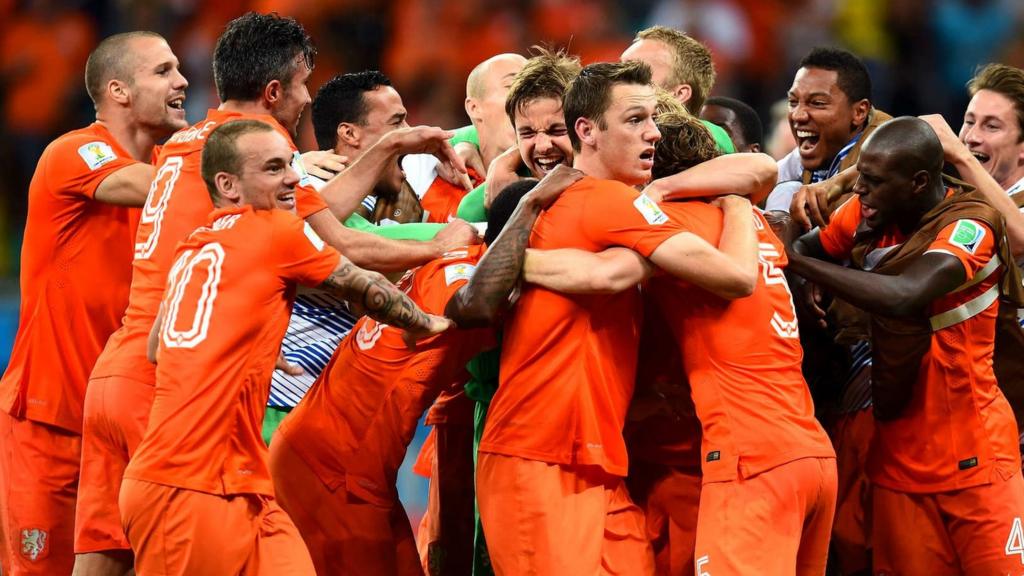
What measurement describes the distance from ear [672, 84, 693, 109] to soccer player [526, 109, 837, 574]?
1.76 m

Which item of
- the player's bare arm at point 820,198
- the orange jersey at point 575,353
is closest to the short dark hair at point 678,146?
the orange jersey at point 575,353

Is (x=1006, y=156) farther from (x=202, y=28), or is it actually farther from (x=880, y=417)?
(x=202, y=28)

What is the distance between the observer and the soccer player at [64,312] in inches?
254

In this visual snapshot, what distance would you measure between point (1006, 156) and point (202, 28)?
814 centimetres

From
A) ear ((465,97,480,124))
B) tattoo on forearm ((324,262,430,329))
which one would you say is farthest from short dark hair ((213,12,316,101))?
ear ((465,97,480,124))

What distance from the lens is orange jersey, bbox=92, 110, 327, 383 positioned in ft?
18.8

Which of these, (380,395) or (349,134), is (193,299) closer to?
(380,395)

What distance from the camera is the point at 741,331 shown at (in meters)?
5.32

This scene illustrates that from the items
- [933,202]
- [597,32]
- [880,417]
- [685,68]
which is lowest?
[880,417]

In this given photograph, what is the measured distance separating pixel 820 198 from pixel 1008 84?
1.21 meters

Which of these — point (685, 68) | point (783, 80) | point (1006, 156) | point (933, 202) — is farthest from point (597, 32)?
point (933, 202)

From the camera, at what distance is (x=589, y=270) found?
17.0 ft

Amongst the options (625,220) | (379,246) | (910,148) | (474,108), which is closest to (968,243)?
(910,148)

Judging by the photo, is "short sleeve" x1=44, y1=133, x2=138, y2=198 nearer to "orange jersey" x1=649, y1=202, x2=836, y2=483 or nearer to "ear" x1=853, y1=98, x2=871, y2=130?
"orange jersey" x1=649, y1=202, x2=836, y2=483
